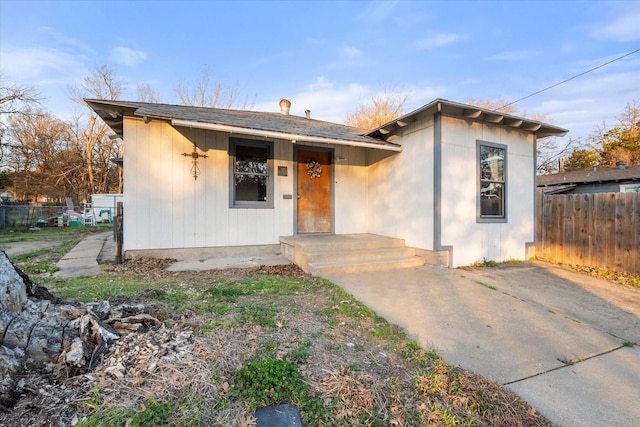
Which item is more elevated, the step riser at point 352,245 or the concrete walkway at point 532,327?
the step riser at point 352,245

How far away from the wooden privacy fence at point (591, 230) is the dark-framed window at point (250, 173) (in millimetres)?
6650

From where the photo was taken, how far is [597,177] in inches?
562

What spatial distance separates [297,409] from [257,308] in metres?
1.56

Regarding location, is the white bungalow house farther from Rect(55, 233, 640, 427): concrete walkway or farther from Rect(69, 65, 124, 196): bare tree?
Rect(69, 65, 124, 196): bare tree

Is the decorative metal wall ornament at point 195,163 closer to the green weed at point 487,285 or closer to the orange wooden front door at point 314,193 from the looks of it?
the orange wooden front door at point 314,193

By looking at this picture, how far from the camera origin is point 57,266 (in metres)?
5.19

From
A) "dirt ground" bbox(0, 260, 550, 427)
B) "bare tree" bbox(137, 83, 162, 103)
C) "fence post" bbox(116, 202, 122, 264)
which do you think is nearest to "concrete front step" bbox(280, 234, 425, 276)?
"dirt ground" bbox(0, 260, 550, 427)

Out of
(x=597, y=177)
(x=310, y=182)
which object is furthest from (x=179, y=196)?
(x=597, y=177)

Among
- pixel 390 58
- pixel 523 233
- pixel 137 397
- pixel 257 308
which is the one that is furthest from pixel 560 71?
pixel 137 397

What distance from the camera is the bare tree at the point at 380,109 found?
58.9 feet

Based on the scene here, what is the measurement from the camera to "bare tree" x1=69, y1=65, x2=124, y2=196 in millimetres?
19766

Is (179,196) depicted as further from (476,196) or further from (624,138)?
(624,138)

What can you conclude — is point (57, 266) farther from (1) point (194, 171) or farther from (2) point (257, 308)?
(2) point (257, 308)

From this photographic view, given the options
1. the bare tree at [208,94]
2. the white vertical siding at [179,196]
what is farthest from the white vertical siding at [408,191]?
the bare tree at [208,94]
